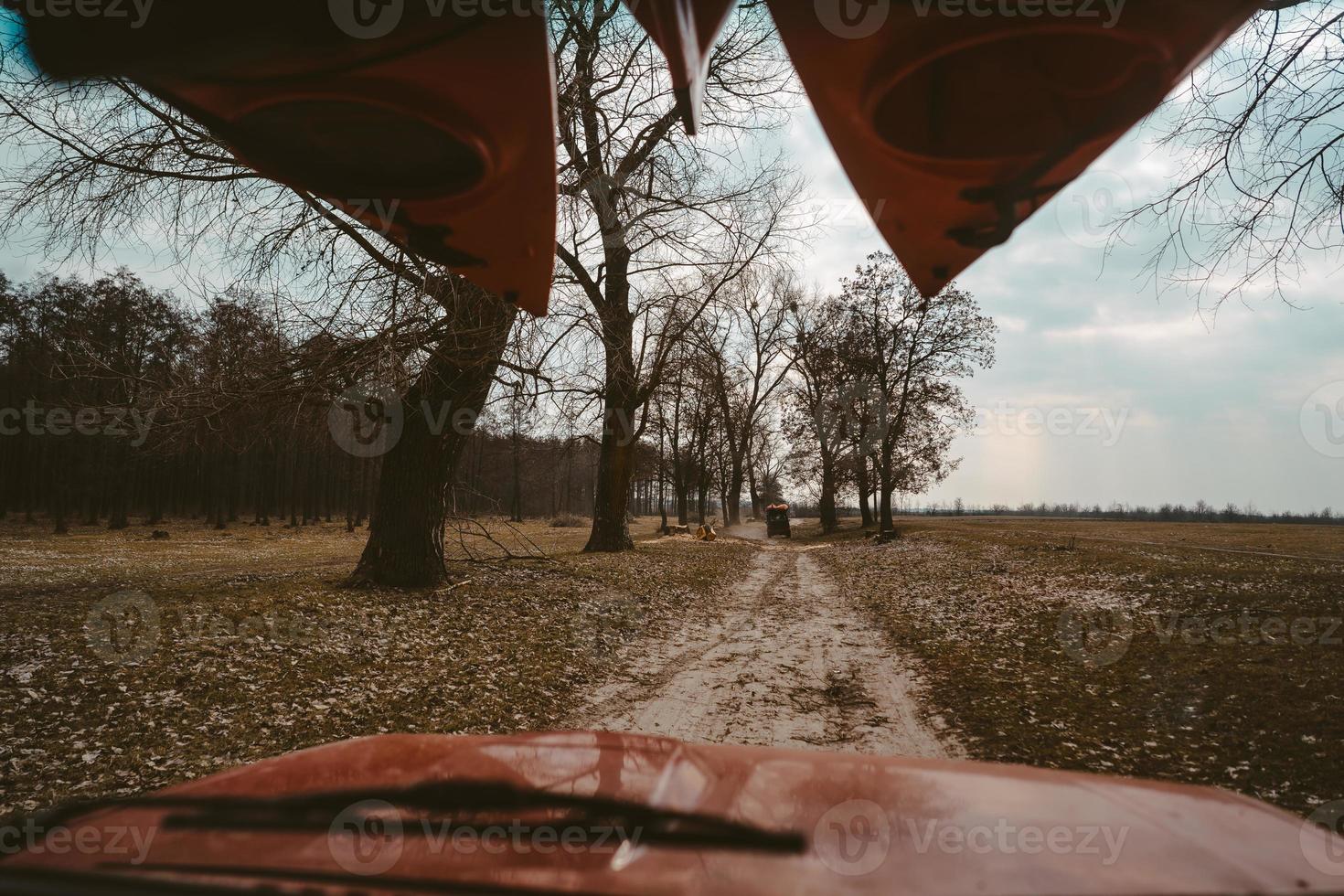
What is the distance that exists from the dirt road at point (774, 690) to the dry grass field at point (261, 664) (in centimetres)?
73

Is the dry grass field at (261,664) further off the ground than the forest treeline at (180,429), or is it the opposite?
the forest treeline at (180,429)

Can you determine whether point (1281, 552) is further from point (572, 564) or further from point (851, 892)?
point (851, 892)

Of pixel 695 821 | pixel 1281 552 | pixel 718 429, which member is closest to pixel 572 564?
pixel 695 821

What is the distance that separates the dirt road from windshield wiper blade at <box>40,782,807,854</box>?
4133mm

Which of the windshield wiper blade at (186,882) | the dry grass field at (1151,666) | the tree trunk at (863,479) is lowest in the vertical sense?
the dry grass field at (1151,666)

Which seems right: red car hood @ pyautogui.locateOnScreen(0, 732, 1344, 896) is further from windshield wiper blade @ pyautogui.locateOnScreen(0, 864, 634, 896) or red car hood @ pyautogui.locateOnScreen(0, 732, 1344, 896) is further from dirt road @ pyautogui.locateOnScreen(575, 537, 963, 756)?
dirt road @ pyautogui.locateOnScreen(575, 537, 963, 756)

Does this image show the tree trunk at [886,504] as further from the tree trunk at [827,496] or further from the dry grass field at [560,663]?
the dry grass field at [560,663]

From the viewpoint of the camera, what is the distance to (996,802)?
1.33m

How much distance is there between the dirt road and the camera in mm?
5348

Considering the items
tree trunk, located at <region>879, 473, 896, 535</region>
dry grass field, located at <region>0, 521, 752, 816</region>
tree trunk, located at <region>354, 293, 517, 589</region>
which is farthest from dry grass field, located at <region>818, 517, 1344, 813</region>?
tree trunk, located at <region>879, 473, 896, 535</region>

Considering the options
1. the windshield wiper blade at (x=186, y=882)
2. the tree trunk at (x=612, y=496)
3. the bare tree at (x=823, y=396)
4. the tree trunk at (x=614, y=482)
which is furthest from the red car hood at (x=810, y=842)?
the bare tree at (x=823, y=396)

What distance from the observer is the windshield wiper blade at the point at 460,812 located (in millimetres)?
1200

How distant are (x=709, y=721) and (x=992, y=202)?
515cm

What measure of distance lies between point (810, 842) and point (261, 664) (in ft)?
23.0
